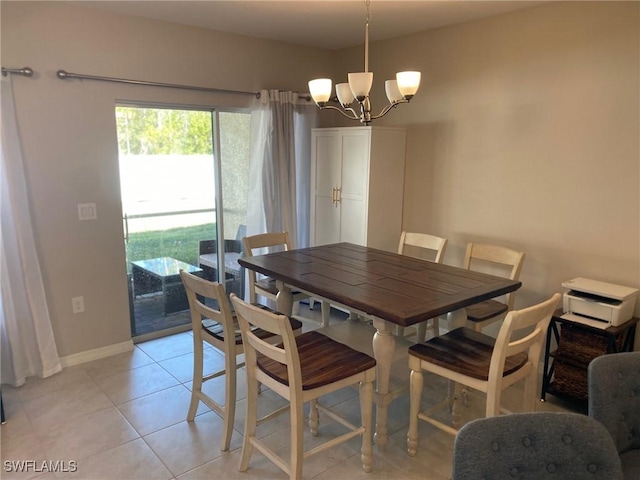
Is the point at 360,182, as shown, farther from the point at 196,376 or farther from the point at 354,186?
the point at 196,376

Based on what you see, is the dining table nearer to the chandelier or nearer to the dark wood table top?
the dark wood table top

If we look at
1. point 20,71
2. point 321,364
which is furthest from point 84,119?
point 321,364

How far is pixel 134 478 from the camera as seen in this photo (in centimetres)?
226

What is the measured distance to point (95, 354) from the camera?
353 centimetres

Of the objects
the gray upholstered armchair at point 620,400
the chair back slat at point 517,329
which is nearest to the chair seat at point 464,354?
the chair back slat at point 517,329

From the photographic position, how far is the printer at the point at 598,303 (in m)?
2.64

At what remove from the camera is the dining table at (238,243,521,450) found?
7.21 ft

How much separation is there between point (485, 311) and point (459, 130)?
4.92 feet

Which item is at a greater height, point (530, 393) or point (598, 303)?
point (598, 303)

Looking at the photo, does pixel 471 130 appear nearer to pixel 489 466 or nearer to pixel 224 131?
pixel 224 131

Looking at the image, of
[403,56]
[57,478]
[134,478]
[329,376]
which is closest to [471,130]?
[403,56]

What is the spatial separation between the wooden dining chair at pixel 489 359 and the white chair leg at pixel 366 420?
0.81 ft

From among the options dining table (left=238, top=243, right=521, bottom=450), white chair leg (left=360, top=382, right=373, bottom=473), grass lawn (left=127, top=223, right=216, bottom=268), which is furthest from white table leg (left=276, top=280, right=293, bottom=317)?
grass lawn (left=127, top=223, right=216, bottom=268)

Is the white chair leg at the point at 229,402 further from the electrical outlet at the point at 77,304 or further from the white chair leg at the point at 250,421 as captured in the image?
the electrical outlet at the point at 77,304
